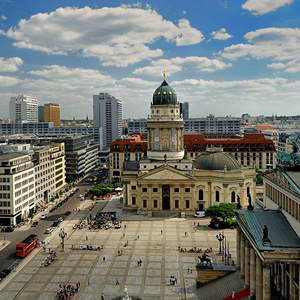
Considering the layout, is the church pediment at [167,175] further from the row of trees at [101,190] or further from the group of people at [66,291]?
the group of people at [66,291]

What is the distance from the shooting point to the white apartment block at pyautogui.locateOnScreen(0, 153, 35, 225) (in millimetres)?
109250

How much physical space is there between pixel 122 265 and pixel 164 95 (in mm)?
73367

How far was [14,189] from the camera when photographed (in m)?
111

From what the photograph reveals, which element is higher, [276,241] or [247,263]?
[276,241]

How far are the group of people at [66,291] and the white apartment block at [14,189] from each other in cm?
5016

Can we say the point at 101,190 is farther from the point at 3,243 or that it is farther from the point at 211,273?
the point at 211,273

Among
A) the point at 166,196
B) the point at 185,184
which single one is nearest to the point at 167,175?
the point at 185,184

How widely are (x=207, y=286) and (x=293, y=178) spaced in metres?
24.6

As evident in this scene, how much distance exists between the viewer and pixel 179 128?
134000mm

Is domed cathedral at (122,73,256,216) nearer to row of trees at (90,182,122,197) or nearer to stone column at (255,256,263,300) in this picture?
row of trees at (90,182,122,197)

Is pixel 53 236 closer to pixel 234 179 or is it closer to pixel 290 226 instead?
pixel 234 179

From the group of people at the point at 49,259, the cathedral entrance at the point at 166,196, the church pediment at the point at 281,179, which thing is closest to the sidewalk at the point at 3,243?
the group of people at the point at 49,259

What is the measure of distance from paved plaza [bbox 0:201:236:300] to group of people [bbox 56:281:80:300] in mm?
835

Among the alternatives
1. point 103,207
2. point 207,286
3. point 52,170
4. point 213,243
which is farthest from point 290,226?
point 52,170
